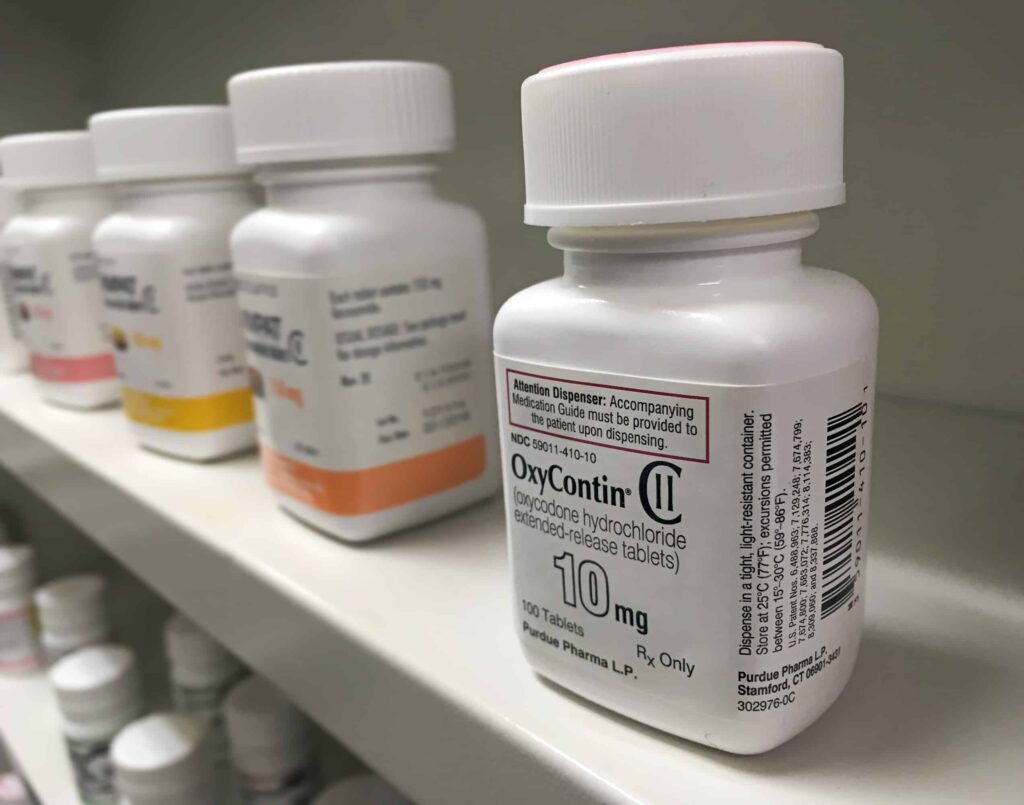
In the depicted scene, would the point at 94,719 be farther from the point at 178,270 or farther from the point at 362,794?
the point at 178,270

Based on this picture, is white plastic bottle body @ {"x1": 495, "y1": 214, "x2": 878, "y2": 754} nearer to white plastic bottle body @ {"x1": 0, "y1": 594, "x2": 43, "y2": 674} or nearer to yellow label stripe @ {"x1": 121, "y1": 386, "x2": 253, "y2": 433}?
yellow label stripe @ {"x1": 121, "y1": 386, "x2": 253, "y2": 433}

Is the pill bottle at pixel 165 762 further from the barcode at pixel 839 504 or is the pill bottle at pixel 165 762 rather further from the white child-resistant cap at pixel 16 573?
the barcode at pixel 839 504

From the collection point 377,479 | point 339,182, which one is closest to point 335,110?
point 339,182

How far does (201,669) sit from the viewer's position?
Result: 0.62m

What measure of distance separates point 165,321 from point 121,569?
1.69ft

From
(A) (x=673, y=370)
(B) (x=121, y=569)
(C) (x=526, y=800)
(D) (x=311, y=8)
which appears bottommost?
(B) (x=121, y=569)

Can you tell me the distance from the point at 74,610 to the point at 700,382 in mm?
643

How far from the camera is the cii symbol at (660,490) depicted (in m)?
0.23

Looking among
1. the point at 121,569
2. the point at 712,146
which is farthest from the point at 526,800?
the point at 121,569

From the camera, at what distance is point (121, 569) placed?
0.90m

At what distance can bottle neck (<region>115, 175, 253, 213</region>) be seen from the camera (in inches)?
Answer: 18.9

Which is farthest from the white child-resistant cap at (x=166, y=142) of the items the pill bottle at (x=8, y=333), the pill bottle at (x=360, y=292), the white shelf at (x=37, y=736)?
the white shelf at (x=37, y=736)

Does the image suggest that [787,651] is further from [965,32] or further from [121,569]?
[121,569]

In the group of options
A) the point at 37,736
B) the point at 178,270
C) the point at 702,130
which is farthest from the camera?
the point at 37,736
